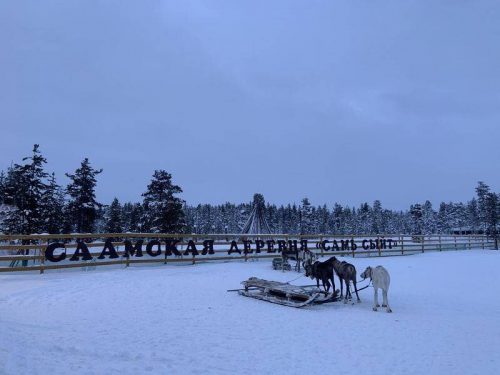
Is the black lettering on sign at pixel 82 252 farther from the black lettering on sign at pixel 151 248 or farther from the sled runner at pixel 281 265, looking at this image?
the sled runner at pixel 281 265

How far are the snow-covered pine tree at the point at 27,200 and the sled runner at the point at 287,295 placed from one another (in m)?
21.1

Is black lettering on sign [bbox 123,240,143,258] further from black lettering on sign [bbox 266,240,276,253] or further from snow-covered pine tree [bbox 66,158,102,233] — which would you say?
snow-covered pine tree [bbox 66,158,102,233]

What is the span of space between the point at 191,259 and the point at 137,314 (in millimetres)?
10698

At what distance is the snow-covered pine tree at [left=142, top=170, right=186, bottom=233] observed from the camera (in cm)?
3328

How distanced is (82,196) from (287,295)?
28376 mm

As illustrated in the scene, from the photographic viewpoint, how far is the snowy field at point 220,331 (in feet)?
18.4

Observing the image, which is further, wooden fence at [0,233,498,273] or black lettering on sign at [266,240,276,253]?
black lettering on sign at [266,240,276,253]

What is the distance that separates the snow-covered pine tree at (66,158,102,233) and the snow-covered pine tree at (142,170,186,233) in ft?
16.7

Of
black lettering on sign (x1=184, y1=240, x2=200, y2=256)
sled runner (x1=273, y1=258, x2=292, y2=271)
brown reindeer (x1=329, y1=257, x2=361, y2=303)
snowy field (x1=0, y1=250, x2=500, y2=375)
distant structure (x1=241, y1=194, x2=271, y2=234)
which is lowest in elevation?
snowy field (x1=0, y1=250, x2=500, y2=375)

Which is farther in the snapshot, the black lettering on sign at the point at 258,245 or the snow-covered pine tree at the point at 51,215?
the snow-covered pine tree at the point at 51,215

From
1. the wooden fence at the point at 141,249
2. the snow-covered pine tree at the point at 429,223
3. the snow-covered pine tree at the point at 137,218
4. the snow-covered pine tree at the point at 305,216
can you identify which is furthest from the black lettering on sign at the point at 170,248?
the snow-covered pine tree at the point at 429,223

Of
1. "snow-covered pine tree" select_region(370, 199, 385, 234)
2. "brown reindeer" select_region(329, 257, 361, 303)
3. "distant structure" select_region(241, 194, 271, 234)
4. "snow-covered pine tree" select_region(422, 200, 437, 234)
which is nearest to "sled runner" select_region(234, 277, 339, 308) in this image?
"brown reindeer" select_region(329, 257, 361, 303)

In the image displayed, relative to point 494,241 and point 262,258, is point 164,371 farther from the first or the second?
point 494,241

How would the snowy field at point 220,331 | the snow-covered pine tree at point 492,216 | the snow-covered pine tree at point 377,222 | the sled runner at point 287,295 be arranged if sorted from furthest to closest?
the snow-covered pine tree at point 377,222
the snow-covered pine tree at point 492,216
the sled runner at point 287,295
the snowy field at point 220,331
